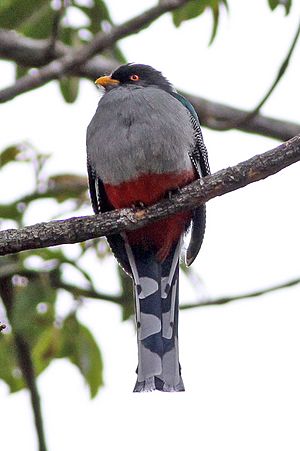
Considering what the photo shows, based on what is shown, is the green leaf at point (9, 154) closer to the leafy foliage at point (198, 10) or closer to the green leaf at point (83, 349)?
the green leaf at point (83, 349)

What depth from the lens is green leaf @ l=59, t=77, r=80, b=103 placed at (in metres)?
5.14

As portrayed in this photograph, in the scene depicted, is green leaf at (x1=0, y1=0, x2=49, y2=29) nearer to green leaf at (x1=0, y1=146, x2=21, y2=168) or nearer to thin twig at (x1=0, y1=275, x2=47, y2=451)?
green leaf at (x1=0, y1=146, x2=21, y2=168)

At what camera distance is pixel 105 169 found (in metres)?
4.69

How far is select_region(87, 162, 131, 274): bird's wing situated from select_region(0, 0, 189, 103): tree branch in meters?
0.51

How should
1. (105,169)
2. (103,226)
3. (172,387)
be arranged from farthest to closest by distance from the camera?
(105,169)
(172,387)
(103,226)

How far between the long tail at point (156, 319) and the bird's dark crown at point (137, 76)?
3.25 ft

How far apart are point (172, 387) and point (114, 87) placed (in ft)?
5.71

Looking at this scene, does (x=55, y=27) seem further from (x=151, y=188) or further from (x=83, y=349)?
(x=83, y=349)

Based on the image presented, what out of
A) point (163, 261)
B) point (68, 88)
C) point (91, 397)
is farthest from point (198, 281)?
point (68, 88)

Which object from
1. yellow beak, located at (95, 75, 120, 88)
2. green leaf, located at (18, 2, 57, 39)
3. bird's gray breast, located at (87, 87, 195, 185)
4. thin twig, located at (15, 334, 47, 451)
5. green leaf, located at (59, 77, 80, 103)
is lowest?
thin twig, located at (15, 334, 47, 451)

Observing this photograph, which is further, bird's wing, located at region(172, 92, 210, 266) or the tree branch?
bird's wing, located at region(172, 92, 210, 266)

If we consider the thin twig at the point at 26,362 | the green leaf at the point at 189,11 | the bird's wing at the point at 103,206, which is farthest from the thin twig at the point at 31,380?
the green leaf at the point at 189,11

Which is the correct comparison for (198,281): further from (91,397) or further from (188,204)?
(188,204)

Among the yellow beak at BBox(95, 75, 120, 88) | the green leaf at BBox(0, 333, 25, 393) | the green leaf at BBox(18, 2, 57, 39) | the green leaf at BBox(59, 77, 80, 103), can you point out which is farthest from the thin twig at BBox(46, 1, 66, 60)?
the green leaf at BBox(0, 333, 25, 393)
